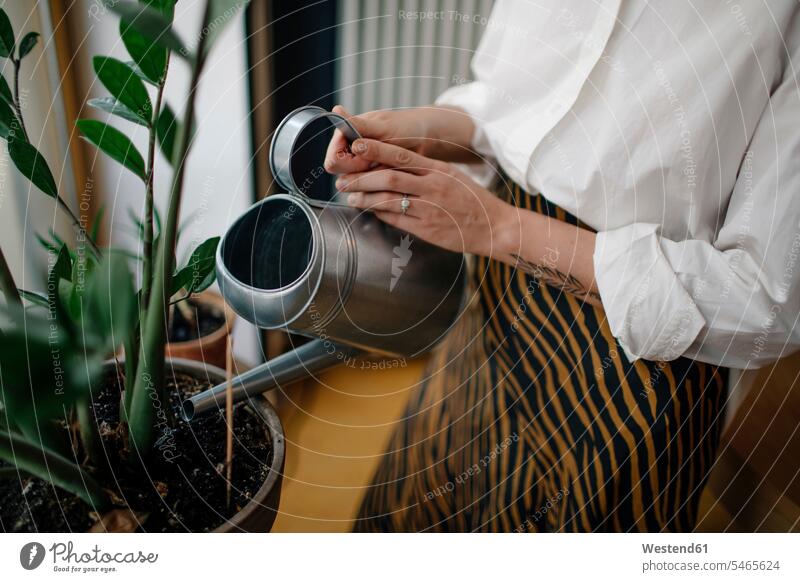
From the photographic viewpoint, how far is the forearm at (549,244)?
A: 33 cm

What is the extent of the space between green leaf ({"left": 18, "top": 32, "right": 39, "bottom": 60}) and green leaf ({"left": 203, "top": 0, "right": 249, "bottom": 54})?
74 mm

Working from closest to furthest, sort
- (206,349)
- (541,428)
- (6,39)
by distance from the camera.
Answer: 1. (6,39)
2. (541,428)
3. (206,349)

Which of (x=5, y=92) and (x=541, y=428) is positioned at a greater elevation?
(x=5, y=92)

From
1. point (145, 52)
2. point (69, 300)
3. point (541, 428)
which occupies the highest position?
point (145, 52)

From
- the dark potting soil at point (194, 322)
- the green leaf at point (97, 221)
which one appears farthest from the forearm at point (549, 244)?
the dark potting soil at point (194, 322)

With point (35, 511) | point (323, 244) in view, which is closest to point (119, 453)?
point (35, 511)

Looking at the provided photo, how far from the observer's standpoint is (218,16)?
27 centimetres

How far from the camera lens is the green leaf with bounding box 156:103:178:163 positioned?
0.28m

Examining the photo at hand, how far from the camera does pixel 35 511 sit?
0.95ft

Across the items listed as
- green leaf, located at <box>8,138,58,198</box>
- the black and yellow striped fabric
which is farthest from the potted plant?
the black and yellow striped fabric

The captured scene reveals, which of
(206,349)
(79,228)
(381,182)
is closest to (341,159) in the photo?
(381,182)

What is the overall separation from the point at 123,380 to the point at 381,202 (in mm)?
160

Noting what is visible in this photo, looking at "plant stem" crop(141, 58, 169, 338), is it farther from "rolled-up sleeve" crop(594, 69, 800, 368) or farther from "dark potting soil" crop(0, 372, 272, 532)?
"rolled-up sleeve" crop(594, 69, 800, 368)

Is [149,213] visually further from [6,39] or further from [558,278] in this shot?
[558,278]
